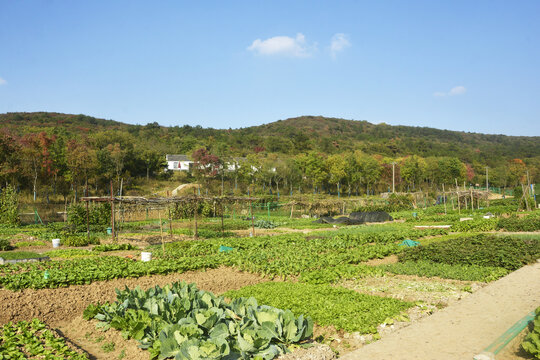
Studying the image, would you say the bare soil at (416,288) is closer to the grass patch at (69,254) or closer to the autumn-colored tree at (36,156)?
the grass patch at (69,254)

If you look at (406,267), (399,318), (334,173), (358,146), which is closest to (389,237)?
(406,267)

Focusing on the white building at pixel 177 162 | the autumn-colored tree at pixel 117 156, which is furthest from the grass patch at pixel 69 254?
the white building at pixel 177 162

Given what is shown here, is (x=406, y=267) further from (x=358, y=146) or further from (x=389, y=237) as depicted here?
(x=358, y=146)

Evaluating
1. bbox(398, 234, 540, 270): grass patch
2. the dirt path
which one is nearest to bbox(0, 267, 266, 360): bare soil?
the dirt path

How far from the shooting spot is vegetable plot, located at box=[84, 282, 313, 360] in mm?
5289

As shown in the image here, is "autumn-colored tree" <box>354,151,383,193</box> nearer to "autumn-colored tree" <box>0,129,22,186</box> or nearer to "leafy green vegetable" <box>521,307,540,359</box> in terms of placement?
"autumn-colored tree" <box>0,129,22,186</box>

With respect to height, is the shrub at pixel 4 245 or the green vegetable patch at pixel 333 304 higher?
the green vegetable patch at pixel 333 304

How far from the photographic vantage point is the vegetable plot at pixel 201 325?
17.4 ft

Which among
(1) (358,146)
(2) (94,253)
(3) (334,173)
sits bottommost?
(2) (94,253)

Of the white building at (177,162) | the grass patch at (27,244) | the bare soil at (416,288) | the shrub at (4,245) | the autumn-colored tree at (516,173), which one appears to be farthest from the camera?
the autumn-colored tree at (516,173)

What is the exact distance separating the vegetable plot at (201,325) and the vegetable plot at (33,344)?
899mm

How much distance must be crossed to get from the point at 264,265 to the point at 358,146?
95205 mm

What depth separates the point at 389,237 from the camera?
19375 mm

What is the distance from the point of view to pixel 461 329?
6270 mm
